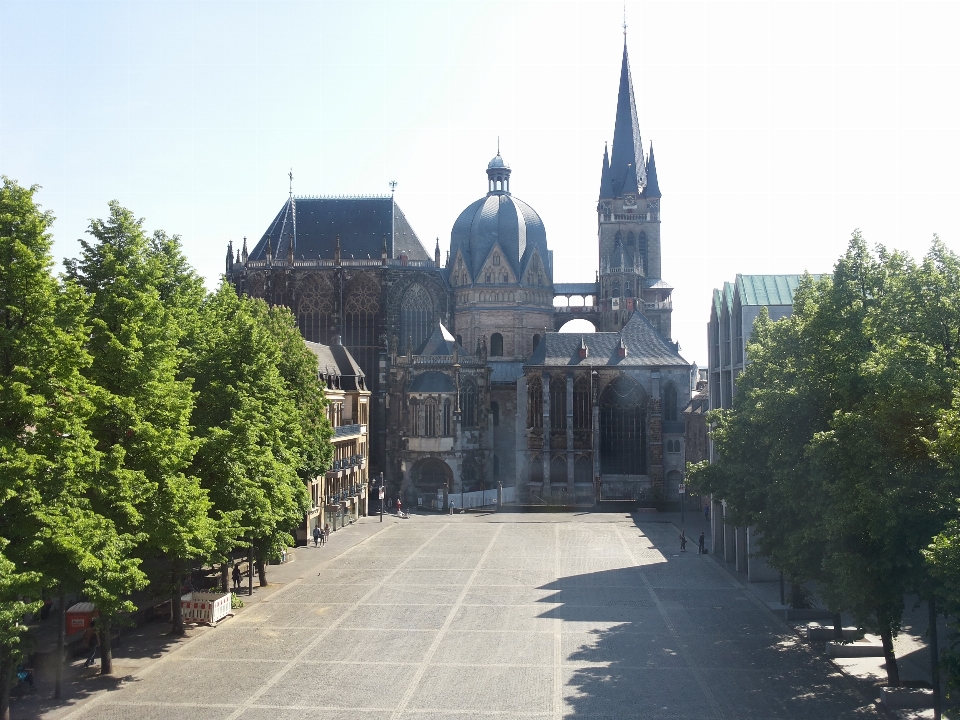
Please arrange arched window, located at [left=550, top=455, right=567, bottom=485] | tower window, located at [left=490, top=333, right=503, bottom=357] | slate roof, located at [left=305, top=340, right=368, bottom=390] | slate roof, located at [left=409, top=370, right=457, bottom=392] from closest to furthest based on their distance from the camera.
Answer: slate roof, located at [left=305, top=340, right=368, bottom=390], slate roof, located at [left=409, top=370, right=457, bottom=392], arched window, located at [left=550, top=455, right=567, bottom=485], tower window, located at [left=490, top=333, right=503, bottom=357]

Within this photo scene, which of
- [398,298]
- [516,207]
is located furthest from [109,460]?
[516,207]

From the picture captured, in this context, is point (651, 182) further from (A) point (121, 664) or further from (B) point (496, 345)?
(A) point (121, 664)

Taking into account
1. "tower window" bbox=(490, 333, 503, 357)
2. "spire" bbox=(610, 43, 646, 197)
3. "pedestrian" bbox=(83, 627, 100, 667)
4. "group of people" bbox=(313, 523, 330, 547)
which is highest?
"spire" bbox=(610, 43, 646, 197)

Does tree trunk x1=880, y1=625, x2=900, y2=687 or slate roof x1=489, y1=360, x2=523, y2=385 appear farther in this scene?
slate roof x1=489, y1=360, x2=523, y2=385

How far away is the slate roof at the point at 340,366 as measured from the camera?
64.1 metres

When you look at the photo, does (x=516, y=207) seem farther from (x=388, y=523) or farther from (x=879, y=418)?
(x=879, y=418)

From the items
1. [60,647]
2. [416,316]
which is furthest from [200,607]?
[416,316]

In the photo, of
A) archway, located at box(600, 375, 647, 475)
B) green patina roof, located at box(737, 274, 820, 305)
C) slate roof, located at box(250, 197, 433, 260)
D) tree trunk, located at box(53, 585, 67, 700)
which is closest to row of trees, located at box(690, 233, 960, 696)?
green patina roof, located at box(737, 274, 820, 305)

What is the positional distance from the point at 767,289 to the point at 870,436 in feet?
68.5

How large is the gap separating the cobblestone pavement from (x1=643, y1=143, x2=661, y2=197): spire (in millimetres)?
60929

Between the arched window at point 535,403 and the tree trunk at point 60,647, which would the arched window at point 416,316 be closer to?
the arched window at point 535,403

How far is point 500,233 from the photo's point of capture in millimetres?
85750

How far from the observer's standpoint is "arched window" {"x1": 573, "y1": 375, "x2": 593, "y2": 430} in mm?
73812

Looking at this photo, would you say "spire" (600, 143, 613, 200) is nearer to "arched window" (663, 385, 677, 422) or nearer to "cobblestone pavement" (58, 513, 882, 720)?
"arched window" (663, 385, 677, 422)
